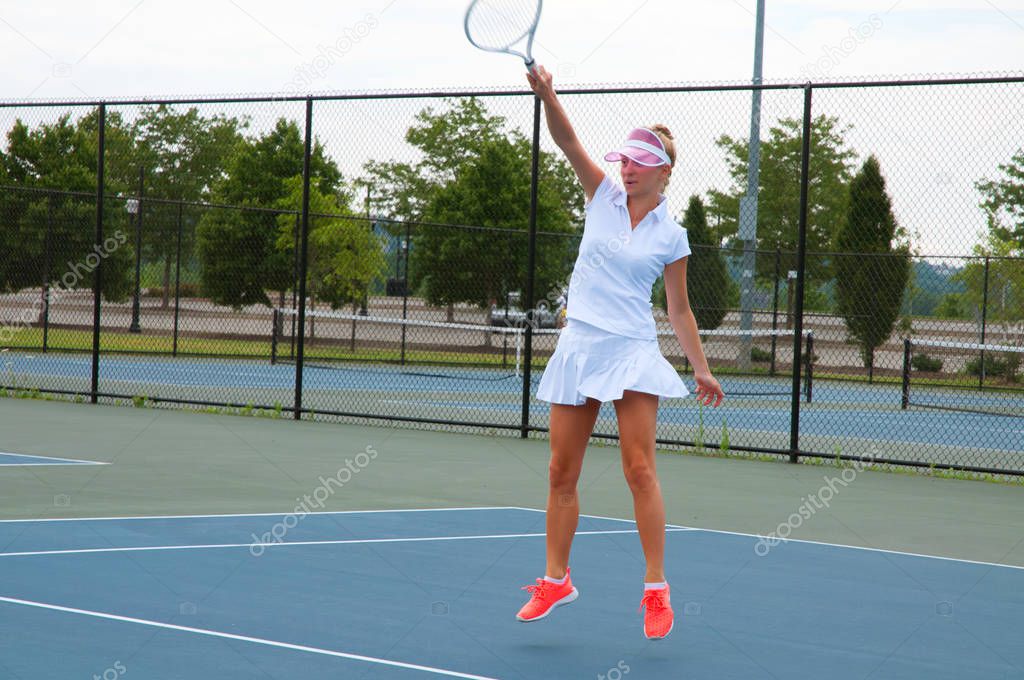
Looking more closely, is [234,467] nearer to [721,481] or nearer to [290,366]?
[721,481]

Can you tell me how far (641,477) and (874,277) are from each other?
17073mm

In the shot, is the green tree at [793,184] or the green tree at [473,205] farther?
the green tree at [793,184]

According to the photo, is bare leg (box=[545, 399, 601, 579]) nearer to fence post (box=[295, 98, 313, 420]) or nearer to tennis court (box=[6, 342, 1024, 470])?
tennis court (box=[6, 342, 1024, 470])

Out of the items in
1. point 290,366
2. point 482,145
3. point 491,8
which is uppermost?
point 482,145

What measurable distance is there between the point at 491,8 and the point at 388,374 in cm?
1635

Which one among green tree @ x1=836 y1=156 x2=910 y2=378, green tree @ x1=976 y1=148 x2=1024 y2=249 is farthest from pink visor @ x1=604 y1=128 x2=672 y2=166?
green tree @ x1=836 y1=156 x2=910 y2=378

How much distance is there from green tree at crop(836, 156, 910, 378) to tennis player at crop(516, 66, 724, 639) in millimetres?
15528

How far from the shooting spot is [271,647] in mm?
3900

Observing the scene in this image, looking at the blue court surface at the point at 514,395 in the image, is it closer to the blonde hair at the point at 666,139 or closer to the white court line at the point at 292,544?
the white court line at the point at 292,544

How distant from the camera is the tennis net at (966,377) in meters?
19.0

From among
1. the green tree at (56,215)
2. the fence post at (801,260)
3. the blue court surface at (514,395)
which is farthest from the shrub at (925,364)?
the green tree at (56,215)

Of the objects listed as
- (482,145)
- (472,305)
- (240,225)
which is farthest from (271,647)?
(482,145)

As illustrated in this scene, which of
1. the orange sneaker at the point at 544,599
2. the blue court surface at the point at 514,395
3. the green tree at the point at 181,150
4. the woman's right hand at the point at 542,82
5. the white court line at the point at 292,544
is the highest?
the green tree at the point at 181,150

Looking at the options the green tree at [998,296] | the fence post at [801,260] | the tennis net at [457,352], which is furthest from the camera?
the tennis net at [457,352]
